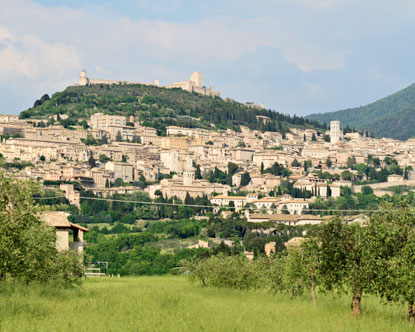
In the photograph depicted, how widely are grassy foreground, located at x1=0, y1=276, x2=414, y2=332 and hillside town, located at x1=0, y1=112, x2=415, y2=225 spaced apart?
8309 cm

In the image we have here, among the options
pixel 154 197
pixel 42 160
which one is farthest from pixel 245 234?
pixel 42 160

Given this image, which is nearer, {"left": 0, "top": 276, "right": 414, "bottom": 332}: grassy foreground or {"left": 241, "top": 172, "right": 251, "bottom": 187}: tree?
{"left": 0, "top": 276, "right": 414, "bottom": 332}: grassy foreground

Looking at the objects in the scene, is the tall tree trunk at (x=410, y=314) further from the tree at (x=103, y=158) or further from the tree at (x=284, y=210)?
the tree at (x=103, y=158)

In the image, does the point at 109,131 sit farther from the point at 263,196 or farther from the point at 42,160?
the point at 263,196

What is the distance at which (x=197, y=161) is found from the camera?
164 m

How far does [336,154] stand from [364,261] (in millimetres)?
154658

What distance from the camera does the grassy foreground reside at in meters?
21.4

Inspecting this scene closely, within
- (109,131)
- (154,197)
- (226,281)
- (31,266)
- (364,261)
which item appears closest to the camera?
(364,261)

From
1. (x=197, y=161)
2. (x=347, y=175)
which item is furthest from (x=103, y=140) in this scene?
(x=347, y=175)

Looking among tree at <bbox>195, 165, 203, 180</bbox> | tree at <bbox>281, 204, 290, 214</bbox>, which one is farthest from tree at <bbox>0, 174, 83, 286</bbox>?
tree at <bbox>195, 165, 203, 180</bbox>

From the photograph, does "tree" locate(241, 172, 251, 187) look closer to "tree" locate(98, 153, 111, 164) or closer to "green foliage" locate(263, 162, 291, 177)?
"green foliage" locate(263, 162, 291, 177)

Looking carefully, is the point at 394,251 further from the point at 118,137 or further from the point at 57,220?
the point at 118,137

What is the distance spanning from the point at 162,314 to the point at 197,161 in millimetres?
140667

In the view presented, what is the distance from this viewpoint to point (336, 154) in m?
177
